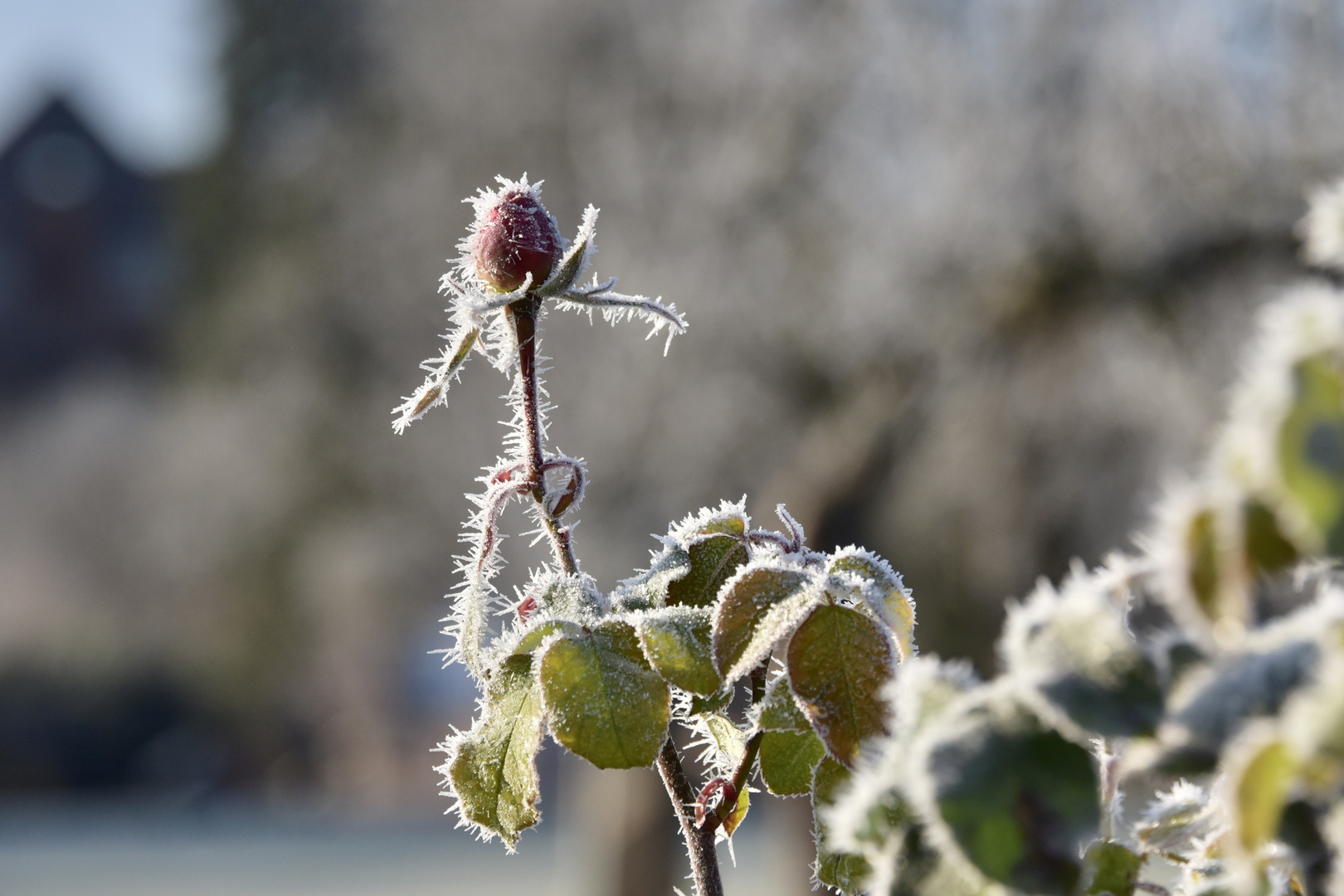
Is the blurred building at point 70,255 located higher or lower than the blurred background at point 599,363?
higher

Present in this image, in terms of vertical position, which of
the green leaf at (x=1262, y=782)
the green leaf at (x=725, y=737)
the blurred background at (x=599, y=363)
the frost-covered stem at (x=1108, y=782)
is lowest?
the green leaf at (x=1262, y=782)

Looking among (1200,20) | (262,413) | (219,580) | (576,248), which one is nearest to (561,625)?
(576,248)

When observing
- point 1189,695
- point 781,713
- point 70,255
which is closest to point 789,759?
point 781,713

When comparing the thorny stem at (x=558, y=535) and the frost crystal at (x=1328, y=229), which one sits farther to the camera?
the thorny stem at (x=558, y=535)

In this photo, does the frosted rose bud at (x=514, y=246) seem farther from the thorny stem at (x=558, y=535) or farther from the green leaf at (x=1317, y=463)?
Result: the green leaf at (x=1317, y=463)

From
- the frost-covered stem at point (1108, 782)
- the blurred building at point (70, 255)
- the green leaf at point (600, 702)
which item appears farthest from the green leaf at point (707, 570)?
the blurred building at point (70, 255)

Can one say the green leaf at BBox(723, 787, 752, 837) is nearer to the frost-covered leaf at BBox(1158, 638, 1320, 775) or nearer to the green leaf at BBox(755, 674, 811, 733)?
the green leaf at BBox(755, 674, 811, 733)
